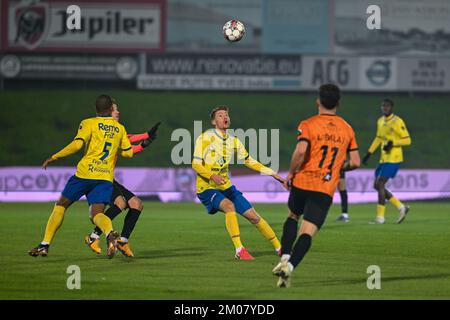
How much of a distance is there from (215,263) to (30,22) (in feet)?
103

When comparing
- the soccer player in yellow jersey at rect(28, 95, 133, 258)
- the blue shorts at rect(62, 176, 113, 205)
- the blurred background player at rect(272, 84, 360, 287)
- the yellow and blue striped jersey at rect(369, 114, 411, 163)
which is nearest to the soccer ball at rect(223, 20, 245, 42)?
the yellow and blue striped jersey at rect(369, 114, 411, 163)

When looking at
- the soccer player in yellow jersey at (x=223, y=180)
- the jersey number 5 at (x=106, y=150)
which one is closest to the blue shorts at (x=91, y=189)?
the jersey number 5 at (x=106, y=150)

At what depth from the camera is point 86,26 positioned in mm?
43219

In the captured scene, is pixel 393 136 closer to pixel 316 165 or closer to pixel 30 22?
pixel 316 165

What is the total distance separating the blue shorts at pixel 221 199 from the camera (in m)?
14.1

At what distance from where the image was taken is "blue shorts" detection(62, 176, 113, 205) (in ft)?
45.0

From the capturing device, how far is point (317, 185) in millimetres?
11109

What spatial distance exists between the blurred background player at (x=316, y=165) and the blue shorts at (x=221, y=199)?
116 inches

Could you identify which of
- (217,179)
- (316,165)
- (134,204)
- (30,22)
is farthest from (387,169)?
(30,22)

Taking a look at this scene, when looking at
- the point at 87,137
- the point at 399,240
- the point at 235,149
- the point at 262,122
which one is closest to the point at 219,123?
the point at 235,149

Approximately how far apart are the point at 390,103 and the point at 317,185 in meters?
11.0
